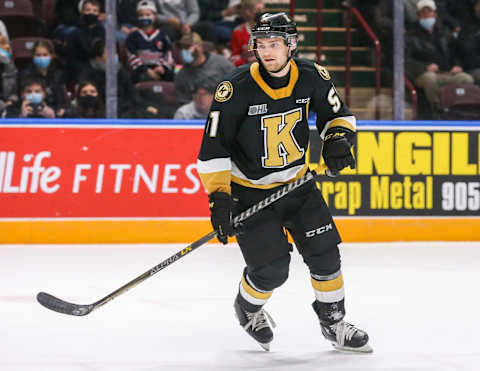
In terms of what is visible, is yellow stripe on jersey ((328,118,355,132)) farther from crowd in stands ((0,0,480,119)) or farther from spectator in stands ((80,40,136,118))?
spectator in stands ((80,40,136,118))

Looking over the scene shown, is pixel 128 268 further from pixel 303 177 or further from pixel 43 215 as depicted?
pixel 303 177

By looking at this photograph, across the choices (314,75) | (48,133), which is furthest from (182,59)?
(314,75)

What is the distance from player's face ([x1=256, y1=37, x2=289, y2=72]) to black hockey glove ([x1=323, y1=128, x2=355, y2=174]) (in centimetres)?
34

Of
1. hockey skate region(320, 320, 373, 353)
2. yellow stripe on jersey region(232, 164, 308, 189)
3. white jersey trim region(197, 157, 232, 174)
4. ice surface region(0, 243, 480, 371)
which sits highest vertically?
white jersey trim region(197, 157, 232, 174)

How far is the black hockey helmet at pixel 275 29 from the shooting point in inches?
123

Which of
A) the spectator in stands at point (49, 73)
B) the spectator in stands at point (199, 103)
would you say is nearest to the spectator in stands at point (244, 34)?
the spectator in stands at point (199, 103)

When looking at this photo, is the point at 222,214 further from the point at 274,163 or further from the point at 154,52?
the point at 154,52

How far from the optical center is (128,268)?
17.2ft

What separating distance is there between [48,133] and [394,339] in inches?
138

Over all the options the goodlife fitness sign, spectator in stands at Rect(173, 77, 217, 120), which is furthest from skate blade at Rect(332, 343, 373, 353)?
spectator in stands at Rect(173, 77, 217, 120)

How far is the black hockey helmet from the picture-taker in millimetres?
→ 3135

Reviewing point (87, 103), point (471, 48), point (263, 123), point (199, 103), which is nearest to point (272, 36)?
point (263, 123)

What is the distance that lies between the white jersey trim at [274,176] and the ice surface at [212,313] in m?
0.63

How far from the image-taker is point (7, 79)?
6.35m
